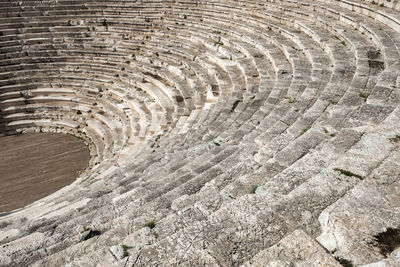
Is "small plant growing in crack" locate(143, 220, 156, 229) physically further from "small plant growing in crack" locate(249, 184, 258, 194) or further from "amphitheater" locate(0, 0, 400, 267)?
"small plant growing in crack" locate(249, 184, 258, 194)

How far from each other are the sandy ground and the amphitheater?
645 mm

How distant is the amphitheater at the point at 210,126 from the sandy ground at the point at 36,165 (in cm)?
64

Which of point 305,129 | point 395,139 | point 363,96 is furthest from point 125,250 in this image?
point 363,96

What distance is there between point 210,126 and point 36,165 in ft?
26.1

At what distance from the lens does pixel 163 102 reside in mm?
12852

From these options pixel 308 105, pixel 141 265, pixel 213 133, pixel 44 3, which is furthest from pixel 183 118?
pixel 44 3

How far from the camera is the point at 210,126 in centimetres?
867

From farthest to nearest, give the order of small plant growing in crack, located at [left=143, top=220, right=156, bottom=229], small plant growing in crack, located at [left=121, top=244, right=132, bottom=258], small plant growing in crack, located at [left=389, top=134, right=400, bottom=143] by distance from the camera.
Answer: small plant growing in crack, located at [left=389, top=134, right=400, bottom=143]
small plant growing in crack, located at [left=143, top=220, right=156, bottom=229]
small plant growing in crack, located at [left=121, top=244, right=132, bottom=258]

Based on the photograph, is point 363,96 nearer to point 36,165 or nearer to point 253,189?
point 253,189

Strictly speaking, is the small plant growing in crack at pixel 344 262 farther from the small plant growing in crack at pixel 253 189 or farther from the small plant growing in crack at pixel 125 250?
the small plant growing in crack at pixel 125 250

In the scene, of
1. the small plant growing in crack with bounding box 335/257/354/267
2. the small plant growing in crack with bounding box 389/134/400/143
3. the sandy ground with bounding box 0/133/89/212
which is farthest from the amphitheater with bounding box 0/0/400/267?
the sandy ground with bounding box 0/133/89/212

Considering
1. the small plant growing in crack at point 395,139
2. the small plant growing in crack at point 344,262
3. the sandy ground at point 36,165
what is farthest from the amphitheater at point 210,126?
the sandy ground at point 36,165

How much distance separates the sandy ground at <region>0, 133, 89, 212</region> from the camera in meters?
11.4

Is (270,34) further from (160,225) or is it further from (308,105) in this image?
(160,225)
